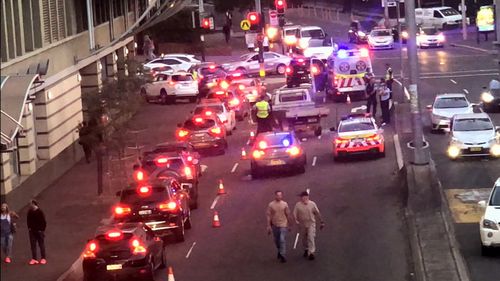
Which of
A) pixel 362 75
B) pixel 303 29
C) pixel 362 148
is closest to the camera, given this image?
pixel 362 148

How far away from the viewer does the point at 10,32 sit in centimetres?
3316

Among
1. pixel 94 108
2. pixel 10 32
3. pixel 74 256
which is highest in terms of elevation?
pixel 10 32

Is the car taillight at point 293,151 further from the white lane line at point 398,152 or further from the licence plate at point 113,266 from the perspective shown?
the licence plate at point 113,266

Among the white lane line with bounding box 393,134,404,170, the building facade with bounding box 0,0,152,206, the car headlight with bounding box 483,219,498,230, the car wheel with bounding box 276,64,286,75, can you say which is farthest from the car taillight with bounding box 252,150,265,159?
the car wheel with bounding box 276,64,286,75

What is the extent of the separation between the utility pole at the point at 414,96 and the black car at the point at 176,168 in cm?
626

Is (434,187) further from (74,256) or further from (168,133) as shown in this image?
(168,133)

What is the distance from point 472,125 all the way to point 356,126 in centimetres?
386

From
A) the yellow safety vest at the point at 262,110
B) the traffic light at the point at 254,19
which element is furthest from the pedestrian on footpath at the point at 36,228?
the traffic light at the point at 254,19

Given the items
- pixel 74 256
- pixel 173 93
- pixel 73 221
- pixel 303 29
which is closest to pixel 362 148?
pixel 73 221

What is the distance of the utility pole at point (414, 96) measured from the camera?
96.9 feet

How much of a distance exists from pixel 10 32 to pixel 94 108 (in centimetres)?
362

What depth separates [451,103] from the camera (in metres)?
44.4

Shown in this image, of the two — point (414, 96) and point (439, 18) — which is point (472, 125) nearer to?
point (414, 96)

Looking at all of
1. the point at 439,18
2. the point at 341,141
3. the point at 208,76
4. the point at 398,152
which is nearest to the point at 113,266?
the point at 341,141
